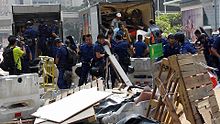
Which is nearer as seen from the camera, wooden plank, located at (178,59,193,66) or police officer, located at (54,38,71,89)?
wooden plank, located at (178,59,193,66)

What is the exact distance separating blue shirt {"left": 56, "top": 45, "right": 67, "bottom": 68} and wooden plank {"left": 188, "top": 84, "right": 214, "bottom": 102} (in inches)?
217

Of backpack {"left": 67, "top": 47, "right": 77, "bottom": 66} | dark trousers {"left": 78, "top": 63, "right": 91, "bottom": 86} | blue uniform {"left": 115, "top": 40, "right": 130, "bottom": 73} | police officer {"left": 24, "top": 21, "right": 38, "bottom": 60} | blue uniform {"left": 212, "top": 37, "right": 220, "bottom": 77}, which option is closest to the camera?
blue uniform {"left": 212, "top": 37, "right": 220, "bottom": 77}

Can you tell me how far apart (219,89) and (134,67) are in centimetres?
349

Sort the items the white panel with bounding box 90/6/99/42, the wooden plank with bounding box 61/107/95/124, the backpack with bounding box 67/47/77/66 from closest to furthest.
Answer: the wooden plank with bounding box 61/107/95/124
the backpack with bounding box 67/47/77/66
the white panel with bounding box 90/6/99/42

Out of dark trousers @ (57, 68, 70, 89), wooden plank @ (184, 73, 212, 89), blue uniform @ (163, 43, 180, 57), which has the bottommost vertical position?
dark trousers @ (57, 68, 70, 89)

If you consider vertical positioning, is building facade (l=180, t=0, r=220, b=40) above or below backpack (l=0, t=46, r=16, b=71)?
above

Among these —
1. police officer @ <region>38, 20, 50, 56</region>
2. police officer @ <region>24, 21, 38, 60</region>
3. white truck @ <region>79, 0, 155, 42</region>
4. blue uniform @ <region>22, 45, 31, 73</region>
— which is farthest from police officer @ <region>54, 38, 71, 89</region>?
white truck @ <region>79, 0, 155, 42</region>

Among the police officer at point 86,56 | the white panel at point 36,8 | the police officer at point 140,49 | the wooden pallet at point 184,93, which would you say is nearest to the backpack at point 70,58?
the police officer at point 86,56

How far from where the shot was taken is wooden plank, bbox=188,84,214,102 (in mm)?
5833

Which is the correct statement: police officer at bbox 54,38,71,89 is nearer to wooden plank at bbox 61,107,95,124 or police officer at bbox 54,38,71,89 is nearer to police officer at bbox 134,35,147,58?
police officer at bbox 134,35,147,58

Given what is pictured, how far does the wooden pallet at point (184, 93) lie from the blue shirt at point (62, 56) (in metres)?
5.24

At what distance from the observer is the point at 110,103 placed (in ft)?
22.0

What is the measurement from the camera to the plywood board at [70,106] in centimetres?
605

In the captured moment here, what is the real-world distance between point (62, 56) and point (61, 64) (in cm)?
20
